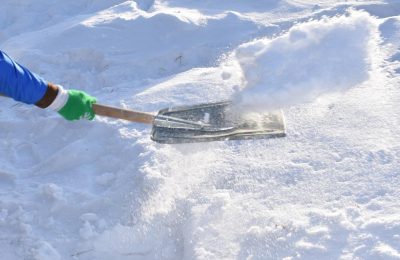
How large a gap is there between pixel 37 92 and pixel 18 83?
0.50 feet

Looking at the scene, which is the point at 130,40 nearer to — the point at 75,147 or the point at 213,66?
the point at 213,66

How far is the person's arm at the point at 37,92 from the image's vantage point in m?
2.38

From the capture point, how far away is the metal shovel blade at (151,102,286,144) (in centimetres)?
328

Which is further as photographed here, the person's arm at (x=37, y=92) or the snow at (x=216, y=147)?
the snow at (x=216, y=147)

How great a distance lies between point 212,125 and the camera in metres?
3.40

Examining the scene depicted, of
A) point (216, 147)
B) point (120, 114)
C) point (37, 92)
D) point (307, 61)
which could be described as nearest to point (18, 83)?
point (37, 92)

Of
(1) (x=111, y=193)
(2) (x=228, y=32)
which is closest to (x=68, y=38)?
(2) (x=228, y=32)

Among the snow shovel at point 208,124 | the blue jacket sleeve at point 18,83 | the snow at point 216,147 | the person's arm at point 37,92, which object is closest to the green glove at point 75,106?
the person's arm at point 37,92

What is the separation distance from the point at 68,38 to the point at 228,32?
4.32 ft

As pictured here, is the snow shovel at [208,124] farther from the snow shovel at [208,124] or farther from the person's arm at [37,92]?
the person's arm at [37,92]

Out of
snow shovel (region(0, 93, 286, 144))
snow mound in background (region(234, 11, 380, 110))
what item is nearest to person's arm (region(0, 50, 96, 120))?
snow shovel (region(0, 93, 286, 144))

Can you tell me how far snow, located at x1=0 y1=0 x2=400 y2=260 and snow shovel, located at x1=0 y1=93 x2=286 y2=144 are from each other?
64 mm

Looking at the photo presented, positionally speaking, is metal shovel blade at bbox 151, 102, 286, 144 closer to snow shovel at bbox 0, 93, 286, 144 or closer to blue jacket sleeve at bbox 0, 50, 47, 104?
snow shovel at bbox 0, 93, 286, 144

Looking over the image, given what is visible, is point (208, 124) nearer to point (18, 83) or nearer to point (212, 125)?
point (212, 125)
